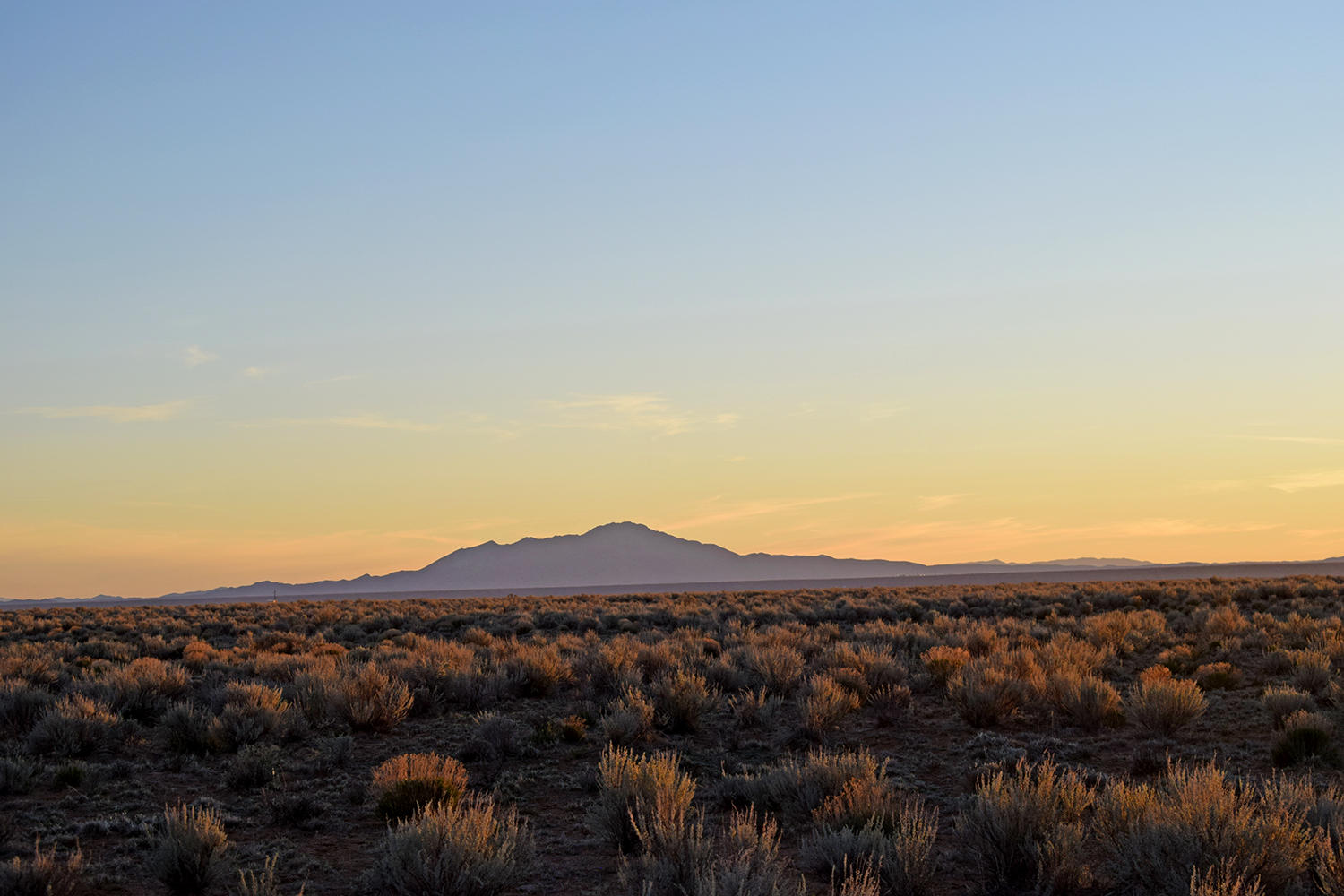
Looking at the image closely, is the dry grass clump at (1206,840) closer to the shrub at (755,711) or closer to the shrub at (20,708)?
the shrub at (755,711)

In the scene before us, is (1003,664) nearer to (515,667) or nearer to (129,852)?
→ (515,667)

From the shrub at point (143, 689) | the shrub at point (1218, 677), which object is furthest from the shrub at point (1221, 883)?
the shrub at point (143, 689)

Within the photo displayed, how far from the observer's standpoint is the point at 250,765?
9.79 m

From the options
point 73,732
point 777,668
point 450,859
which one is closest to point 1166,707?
point 777,668

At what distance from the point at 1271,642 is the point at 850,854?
50.0 ft

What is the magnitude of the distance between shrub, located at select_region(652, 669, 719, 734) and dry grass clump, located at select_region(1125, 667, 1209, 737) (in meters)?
5.48

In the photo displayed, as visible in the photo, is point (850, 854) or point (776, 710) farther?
point (776, 710)

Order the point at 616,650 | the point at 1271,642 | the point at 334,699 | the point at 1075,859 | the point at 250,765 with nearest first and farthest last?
the point at 1075,859, the point at 250,765, the point at 334,699, the point at 616,650, the point at 1271,642

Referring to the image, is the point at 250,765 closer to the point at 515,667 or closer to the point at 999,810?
the point at 515,667

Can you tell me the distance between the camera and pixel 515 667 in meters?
15.5

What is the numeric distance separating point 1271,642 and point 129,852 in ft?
62.6

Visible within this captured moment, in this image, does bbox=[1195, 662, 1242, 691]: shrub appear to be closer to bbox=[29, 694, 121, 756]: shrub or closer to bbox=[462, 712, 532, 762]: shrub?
bbox=[462, 712, 532, 762]: shrub

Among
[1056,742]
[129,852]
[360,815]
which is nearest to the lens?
[129,852]

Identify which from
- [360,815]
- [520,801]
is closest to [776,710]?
[520,801]
